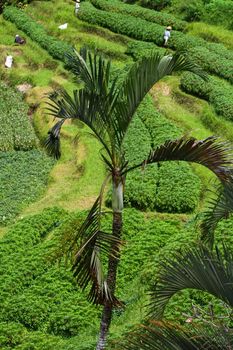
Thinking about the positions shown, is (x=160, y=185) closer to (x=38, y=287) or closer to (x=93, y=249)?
(x=38, y=287)

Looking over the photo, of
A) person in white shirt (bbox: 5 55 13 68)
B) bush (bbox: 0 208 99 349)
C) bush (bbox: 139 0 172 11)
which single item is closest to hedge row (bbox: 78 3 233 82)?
bush (bbox: 139 0 172 11)

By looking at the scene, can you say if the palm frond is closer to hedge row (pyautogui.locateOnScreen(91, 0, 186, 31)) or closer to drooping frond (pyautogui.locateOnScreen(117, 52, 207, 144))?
drooping frond (pyautogui.locateOnScreen(117, 52, 207, 144))

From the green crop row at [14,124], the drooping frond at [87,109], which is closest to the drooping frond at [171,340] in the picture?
the drooping frond at [87,109]

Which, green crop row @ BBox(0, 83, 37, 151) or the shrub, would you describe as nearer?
the shrub

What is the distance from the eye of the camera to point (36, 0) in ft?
139

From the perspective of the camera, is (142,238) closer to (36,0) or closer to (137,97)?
(137,97)

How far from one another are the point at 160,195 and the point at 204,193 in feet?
5.08

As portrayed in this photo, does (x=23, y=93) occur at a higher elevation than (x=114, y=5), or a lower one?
lower

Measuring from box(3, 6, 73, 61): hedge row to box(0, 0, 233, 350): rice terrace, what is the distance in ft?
0.37

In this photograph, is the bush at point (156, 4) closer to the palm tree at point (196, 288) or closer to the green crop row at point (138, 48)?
the green crop row at point (138, 48)

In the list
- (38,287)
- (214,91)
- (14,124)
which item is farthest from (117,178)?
(14,124)

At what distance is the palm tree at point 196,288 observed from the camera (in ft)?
23.2

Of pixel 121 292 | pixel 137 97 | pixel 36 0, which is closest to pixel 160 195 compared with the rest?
pixel 121 292

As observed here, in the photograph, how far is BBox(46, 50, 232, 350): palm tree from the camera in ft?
33.9
